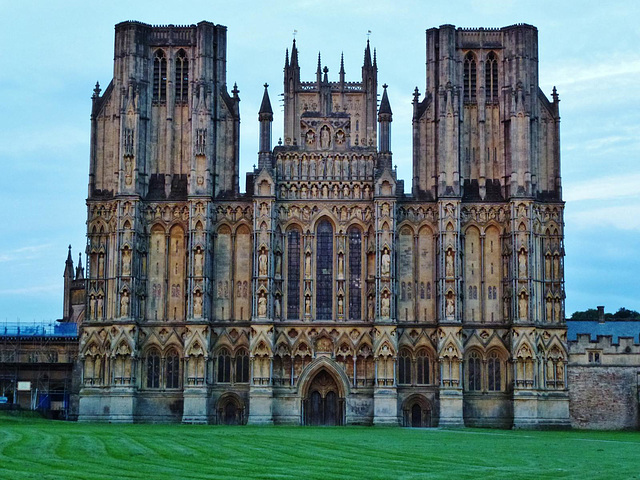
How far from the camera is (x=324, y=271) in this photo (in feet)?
256

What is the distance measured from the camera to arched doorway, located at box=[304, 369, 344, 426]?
76938mm

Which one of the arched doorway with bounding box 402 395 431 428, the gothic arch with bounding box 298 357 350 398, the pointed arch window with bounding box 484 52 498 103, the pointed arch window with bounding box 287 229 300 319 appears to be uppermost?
the pointed arch window with bounding box 484 52 498 103

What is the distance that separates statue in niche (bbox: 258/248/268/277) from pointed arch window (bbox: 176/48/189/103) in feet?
43.3

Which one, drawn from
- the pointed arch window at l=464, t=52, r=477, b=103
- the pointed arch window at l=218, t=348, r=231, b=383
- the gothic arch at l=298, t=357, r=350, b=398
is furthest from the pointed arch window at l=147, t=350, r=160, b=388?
the pointed arch window at l=464, t=52, r=477, b=103

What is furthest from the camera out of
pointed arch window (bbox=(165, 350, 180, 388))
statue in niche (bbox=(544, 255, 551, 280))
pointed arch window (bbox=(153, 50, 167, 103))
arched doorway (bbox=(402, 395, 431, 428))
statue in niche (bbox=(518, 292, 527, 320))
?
pointed arch window (bbox=(153, 50, 167, 103))

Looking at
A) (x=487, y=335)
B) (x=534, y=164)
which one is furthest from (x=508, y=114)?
(x=487, y=335)

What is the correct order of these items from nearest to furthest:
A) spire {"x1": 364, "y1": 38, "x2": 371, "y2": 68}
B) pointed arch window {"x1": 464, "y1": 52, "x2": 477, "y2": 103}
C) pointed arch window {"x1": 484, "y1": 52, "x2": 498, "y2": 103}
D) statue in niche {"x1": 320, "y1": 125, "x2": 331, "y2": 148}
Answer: statue in niche {"x1": 320, "y1": 125, "x2": 331, "y2": 148}, spire {"x1": 364, "y1": 38, "x2": 371, "y2": 68}, pointed arch window {"x1": 484, "y1": 52, "x2": 498, "y2": 103}, pointed arch window {"x1": 464, "y1": 52, "x2": 477, "y2": 103}

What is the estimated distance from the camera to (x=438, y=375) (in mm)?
76375

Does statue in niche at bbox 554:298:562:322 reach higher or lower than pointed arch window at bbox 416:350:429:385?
higher

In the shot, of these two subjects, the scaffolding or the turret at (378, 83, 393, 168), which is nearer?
the turret at (378, 83, 393, 168)

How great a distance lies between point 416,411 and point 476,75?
951 inches

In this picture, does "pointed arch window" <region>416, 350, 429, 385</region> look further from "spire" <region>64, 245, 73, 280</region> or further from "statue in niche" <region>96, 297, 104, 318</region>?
"spire" <region>64, 245, 73, 280</region>

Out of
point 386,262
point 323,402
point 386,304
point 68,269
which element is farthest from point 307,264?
point 68,269

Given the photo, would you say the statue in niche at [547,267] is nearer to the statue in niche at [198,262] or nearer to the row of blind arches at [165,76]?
the statue in niche at [198,262]
